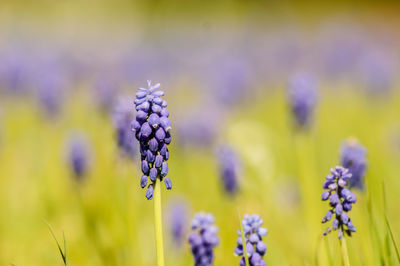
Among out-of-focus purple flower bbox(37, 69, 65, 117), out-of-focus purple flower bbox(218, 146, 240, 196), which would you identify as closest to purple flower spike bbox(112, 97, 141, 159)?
out-of-focus purple flower bbox(218, 146, 240, 196)

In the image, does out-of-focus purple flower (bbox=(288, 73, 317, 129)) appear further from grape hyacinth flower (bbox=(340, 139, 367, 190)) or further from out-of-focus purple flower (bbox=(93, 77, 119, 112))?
out-of-focus purple flower (bbox=(93, 77, 119, 112))

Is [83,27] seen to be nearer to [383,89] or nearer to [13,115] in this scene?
[13,115]

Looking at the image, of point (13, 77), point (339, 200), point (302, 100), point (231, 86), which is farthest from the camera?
point (231, 86)

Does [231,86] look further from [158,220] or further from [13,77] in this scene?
[158,220]

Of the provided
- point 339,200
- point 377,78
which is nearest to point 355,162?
point 339,200

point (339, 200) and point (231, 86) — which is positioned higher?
point (231, 86)

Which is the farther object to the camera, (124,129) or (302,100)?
(302,100)
